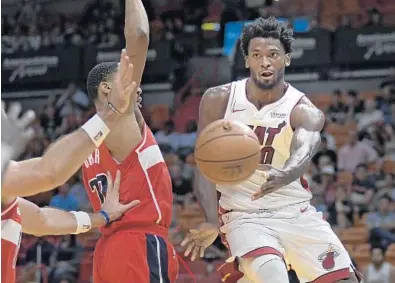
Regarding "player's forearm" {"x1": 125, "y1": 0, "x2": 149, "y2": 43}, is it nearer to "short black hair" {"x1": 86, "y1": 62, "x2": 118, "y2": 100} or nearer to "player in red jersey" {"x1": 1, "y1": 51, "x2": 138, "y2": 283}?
"short black hair" {"x1": 86, "y1": 62, "x2": 118, "y2": 100}

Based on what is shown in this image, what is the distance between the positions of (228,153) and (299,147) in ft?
1.98

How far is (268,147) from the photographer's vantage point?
534 centimetres

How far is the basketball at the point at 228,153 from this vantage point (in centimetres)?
470

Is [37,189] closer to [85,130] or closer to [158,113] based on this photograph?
[85,130]

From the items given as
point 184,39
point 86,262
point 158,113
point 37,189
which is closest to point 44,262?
point 86,262

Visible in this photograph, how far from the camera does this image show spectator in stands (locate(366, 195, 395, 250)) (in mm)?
10445

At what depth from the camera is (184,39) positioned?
1528 centimetres

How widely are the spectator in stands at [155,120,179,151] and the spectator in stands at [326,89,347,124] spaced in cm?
247

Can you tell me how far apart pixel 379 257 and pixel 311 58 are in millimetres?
5173

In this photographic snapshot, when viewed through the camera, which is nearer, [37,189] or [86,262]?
[37,189]

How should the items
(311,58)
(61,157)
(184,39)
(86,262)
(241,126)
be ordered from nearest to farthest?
(61,157)
(241,126)
(86,262)
(311,58)
(184,39)

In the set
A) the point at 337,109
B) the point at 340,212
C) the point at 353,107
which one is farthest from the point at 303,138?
the point at 337,109

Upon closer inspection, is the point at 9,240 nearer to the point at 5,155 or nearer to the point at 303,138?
the point at 5,155

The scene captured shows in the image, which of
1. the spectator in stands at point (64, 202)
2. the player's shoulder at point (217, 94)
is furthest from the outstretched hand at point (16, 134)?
the spectator in stands at point (64, 202)
